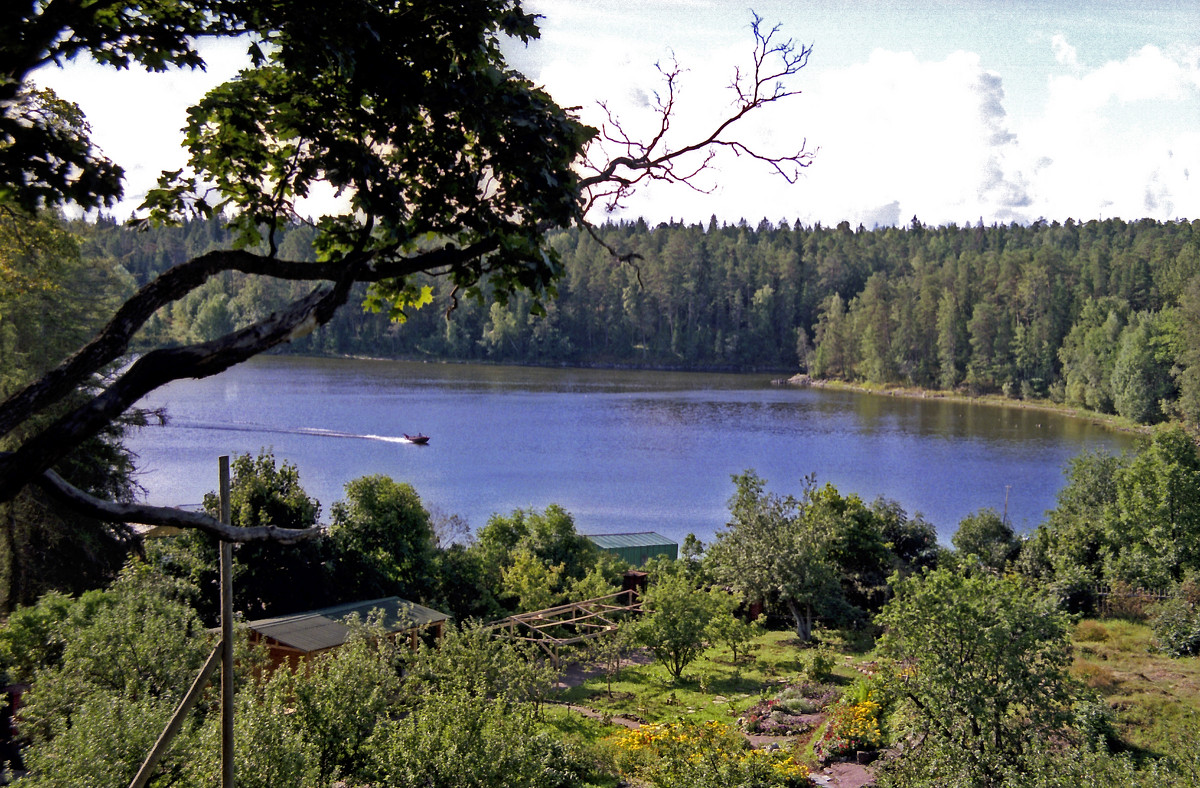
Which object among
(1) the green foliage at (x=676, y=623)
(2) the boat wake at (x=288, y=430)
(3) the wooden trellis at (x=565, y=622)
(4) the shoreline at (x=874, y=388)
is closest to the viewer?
(1) the green foliage at (x=676, y=623)

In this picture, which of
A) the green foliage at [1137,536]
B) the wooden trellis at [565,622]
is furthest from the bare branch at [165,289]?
the green foliage at [1137,536]

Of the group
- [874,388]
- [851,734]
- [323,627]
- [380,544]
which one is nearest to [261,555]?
[380,544]

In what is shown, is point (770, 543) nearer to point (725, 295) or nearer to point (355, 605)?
point (355, 605)

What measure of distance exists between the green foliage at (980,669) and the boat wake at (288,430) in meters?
46.5

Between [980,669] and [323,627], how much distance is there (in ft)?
44.2

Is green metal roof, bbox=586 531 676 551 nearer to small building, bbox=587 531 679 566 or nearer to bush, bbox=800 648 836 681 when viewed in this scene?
small building, bbox=587 531 679 566

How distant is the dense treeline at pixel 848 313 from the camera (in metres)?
83.8

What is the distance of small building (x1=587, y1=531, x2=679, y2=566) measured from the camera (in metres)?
33.2

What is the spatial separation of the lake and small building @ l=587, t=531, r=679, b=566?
14.6ft

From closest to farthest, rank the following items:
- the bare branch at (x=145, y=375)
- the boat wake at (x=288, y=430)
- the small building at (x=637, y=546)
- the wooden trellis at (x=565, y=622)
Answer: the bare branch at (x=145, y=375)
the wooden trellis at (x=565, y=622)
the small building at (x=637, y=546)
the boat wake at (x=288, y=430)

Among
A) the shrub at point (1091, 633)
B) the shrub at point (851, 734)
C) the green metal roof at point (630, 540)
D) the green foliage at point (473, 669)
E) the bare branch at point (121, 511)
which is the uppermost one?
the bare branch at point (121, 511)

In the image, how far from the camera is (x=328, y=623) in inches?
769

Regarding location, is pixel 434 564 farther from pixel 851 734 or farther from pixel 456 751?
pixel 456 751

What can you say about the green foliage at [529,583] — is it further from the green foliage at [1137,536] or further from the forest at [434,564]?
the green foliage at [1137,536]
